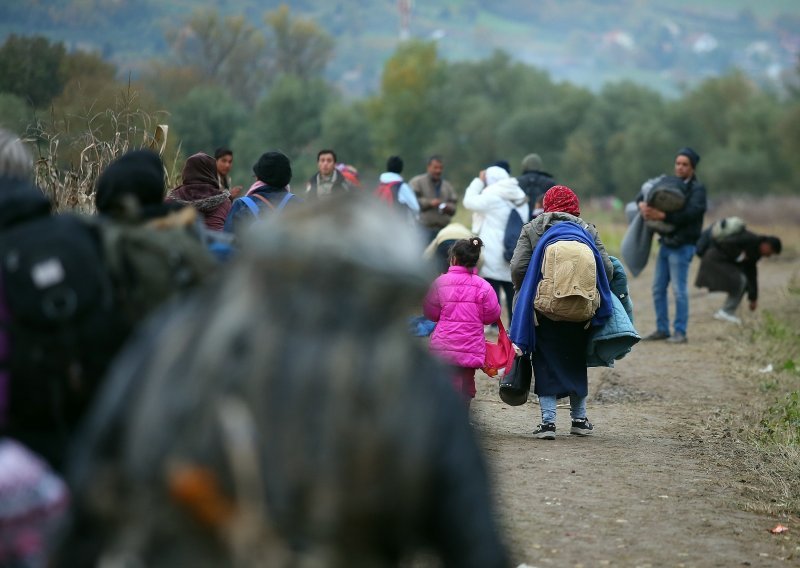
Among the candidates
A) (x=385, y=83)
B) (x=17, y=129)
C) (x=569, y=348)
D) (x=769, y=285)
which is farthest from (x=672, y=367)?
(x=385, y=83)

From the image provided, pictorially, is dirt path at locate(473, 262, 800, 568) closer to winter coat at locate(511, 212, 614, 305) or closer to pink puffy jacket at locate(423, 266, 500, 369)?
pink puffy jacket at locate(423, 266, 500, 369)

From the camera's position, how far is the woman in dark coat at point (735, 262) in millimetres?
17500

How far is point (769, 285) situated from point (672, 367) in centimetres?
1122

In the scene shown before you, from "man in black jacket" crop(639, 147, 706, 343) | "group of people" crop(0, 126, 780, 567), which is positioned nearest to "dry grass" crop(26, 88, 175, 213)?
"man in black jacket" crop(639, 147, 706, 343)

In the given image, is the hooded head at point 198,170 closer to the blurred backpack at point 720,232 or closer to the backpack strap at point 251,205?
the backpack strap at point 251,205

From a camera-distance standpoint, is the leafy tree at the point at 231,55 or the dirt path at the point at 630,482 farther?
the leafy tree at the point at 231,55

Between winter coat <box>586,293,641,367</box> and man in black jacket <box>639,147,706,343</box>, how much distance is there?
5.72 m

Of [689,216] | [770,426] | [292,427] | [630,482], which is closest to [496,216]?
[689,216]

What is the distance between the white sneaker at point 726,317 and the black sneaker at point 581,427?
8541 mm

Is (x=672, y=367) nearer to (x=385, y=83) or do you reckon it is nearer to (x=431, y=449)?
(x=431, y=449)

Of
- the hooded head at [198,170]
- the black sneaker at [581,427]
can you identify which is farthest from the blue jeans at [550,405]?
the hooded head at [198,170]

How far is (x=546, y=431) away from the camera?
32.8 feet

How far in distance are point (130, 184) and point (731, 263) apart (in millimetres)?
14194

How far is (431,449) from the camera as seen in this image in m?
2.79
